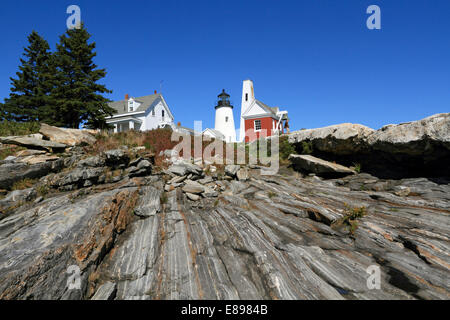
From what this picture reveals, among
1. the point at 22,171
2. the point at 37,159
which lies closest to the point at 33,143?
the point at 37,159

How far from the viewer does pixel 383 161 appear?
11.8 m

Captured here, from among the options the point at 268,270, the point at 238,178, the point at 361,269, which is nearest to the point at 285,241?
the point at 268,270

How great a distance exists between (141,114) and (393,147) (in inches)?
1458

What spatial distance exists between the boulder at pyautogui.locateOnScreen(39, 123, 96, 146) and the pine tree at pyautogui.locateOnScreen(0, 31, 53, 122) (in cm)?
1832

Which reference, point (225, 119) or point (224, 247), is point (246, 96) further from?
point (224, 247)

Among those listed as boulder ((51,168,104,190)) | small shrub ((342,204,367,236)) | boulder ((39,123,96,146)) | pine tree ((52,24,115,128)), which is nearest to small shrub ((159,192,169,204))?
boulder ((51,168,104,190))

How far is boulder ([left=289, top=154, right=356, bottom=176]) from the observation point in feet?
40.9

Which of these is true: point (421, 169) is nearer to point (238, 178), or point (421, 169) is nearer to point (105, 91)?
point (238, 178)

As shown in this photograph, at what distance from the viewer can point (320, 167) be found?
13.0 meters

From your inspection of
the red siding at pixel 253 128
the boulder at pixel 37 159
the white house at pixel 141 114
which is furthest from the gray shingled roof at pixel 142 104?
the boulder at pixel 37 159

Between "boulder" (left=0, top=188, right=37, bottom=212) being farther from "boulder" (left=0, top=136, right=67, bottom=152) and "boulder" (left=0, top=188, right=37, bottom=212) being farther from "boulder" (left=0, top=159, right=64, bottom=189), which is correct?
"boulder" (left=0, top=136, right=67, bottom=152)

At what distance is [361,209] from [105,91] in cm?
2586

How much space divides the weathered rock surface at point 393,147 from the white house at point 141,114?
31735 mm

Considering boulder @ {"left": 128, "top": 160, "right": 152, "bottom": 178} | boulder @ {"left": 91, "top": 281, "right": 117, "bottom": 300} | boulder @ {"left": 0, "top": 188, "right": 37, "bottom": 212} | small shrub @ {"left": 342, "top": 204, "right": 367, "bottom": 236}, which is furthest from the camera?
boulder @ {"left": 128, "top": 160, "right": 152, "bottom": 178}
